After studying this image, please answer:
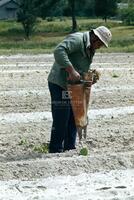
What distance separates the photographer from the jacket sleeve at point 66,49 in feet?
23.0

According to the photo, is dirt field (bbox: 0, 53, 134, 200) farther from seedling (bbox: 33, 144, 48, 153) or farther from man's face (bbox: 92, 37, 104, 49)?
man's face (bbox: 92, 37, 104, 49)

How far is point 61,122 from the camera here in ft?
24.6

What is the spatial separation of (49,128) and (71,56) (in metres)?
2.59

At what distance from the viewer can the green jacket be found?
23.1 feet

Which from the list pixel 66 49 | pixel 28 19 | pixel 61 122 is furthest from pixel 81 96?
pixel 28 19

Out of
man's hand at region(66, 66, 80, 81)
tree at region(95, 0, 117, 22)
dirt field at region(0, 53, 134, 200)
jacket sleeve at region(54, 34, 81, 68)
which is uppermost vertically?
jacket sleeve at region(54, 34, 81, 68)

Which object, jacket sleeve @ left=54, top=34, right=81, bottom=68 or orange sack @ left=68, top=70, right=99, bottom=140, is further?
orange sack @ left=68, top=70, right=99, bottom=140

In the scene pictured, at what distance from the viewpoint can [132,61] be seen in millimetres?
22109

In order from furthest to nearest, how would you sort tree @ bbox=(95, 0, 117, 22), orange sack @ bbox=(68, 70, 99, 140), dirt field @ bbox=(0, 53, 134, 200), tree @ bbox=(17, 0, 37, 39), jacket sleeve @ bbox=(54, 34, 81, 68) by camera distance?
1. tree @ bbox=(95, 0, 117, 22)
2. tree @ bbox=(17, 0, 37, 39)
3. orange sack @ bbox=(68, 70, 99, 140)
4. jacket sleeve @ bbox=(54, 34, 81, 68)
5. dirt field @ bbox=(0, 53, 134, 200)

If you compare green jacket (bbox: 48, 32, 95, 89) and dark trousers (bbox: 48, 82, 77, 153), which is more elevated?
green jacket (bbox: 48, 32, 95, 89)

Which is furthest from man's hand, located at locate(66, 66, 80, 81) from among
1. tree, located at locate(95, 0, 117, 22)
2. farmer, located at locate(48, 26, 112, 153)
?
tree, located at locate(95, 0, 117, 22)

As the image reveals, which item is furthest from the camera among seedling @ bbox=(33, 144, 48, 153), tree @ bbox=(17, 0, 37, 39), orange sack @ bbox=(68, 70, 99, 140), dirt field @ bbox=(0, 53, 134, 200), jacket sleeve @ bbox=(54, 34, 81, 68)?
tree @ bbox=(17, 0, 37, 39)

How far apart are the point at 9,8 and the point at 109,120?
3771 inches

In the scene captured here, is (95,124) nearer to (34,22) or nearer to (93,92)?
(93,92)
